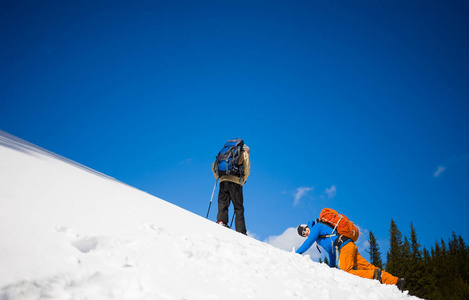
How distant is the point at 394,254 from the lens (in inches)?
2042

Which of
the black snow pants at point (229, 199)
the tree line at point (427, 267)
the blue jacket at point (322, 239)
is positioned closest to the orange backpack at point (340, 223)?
the blue jacket at point (322, 239)

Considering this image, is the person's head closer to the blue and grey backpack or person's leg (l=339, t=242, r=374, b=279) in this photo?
person's leg (l=339, t=242, r=374, b=279)

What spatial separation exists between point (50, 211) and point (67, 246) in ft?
1.78

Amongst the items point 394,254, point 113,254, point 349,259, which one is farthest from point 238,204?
point 394,254

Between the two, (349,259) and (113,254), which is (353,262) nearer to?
(349,259)

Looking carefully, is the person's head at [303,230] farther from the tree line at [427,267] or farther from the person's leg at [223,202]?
the tree line at [427,267]

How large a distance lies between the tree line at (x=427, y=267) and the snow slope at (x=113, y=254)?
36.1 meters

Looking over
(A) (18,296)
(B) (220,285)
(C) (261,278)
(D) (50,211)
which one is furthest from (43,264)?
(C) (261,278)

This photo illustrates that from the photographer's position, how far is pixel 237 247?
→ 3.45m

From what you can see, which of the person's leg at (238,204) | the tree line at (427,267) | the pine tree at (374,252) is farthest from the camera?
the pine tree at (374,252)

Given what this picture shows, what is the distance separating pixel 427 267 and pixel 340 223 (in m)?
52.5

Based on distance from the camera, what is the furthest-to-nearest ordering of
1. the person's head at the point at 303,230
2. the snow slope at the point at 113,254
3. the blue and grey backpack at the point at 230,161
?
the blue and grey backpack at the point at 230,161
the person's head at the point at 303,230
the snow slope at the point at 113,254

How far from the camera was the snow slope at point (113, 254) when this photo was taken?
5.99ft

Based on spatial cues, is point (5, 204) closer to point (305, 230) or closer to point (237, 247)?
point (237, 247)
